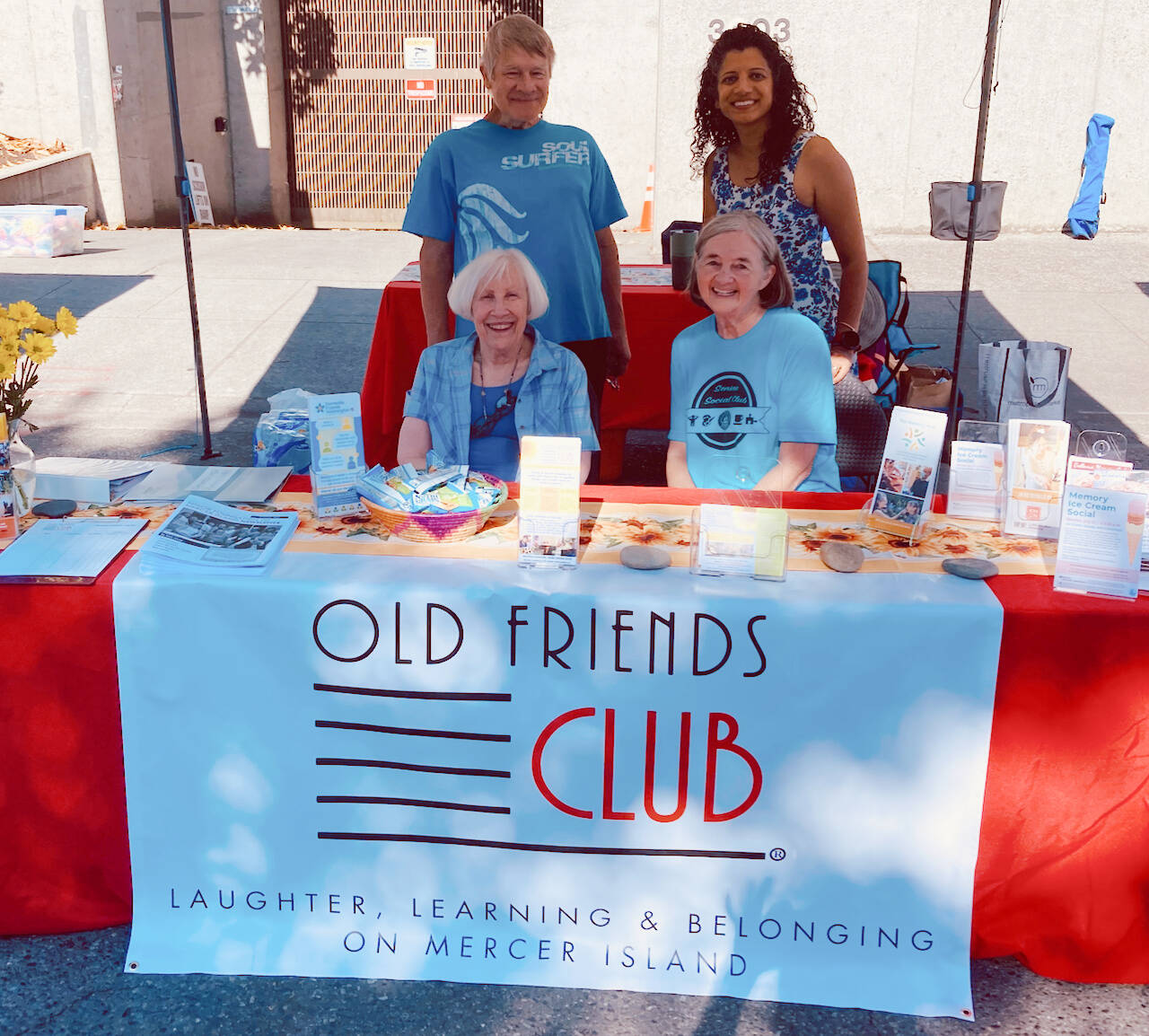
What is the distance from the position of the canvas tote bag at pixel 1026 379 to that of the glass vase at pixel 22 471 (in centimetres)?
359

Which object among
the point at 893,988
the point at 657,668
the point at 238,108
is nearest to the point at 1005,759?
the point at 893,988

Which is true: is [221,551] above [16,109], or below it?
below

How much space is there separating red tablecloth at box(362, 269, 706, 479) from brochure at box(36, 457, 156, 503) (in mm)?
1943

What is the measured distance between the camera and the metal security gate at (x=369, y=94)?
10828 mm

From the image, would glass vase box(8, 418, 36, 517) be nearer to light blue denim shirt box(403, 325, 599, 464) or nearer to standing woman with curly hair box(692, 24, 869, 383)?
light blue denim shirt box(403, 325, 599, 464)

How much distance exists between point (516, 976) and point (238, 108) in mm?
10622

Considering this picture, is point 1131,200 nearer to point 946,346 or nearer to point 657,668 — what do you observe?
point 946,346

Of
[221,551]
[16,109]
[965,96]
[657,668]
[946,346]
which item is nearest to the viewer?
[657,668]

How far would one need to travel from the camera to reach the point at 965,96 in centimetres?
989

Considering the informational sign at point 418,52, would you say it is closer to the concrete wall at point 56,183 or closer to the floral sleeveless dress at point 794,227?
the concrete wall at point 56,183

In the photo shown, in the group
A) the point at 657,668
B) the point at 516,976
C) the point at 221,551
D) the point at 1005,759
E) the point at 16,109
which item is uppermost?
the point at 16,109

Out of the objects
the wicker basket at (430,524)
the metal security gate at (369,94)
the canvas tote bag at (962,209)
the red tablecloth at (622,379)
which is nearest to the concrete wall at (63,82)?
the metal security gate at (369,94)

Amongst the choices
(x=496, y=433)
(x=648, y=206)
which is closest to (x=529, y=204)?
(x=496, y=433)

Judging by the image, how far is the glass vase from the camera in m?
2.35
